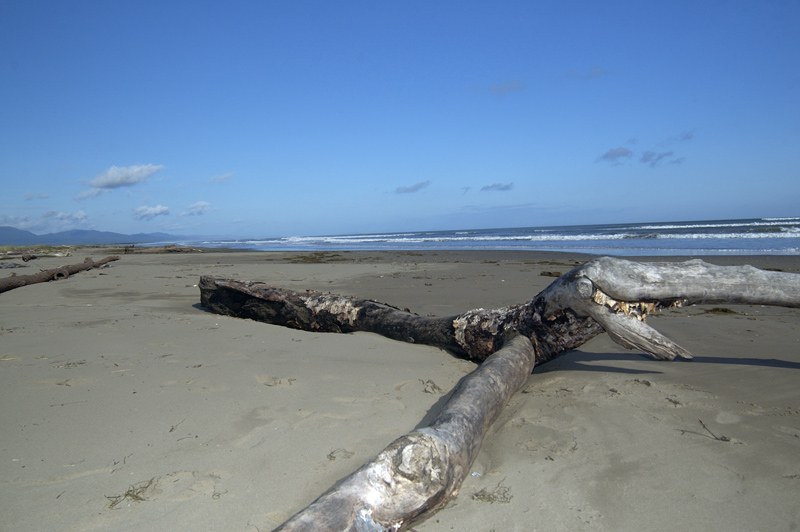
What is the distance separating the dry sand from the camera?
1822 mm

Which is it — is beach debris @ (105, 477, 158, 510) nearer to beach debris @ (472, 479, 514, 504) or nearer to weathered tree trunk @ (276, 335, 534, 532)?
weathered tree trunk @ (276, 335, 534, 532)

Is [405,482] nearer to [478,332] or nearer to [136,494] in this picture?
[136,494]

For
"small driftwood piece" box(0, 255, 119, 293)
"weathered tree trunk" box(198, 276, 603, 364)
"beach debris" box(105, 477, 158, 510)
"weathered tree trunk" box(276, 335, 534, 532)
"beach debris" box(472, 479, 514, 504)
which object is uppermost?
"small driftwood piece" box(0, 255, 119, 293)

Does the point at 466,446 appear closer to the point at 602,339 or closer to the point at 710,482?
the point at 710,482

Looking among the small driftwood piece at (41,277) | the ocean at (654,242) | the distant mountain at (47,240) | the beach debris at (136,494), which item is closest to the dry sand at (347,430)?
the beach debris at (136,494)

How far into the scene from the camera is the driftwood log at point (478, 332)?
1.72 meters

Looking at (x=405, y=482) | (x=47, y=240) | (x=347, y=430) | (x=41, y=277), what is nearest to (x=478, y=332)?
(x=347, y=430)

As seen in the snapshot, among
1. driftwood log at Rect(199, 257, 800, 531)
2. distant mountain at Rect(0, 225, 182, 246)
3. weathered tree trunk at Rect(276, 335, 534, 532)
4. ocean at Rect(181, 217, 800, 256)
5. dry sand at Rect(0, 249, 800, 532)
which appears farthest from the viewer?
distant mountain at Rect(0, 225, 182, 246)

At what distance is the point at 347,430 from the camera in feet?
8.12

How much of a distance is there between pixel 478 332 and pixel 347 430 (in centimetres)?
174

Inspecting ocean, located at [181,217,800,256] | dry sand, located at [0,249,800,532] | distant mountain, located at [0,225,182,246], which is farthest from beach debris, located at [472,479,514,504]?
distant mountain, located at [0,225,182,246]

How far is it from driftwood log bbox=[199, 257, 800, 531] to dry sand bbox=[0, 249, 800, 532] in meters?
0.17

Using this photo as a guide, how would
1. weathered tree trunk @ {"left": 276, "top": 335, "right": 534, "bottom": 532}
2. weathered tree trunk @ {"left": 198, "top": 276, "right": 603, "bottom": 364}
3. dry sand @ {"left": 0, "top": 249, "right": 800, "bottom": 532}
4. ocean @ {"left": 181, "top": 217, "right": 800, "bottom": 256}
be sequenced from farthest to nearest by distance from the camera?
ocean @ {"left": 181, "top": 217, "right": 800, "bottom": 256}
weathered tree trunk @ {"left": 198, "top": 276, "right": 603, "bottom": 364}
dry sand @ {"left": 0, "top": 249, "right": 800, "bottom": 532}
weathered tree trunk @ {"left": 276, "top": 335, "right": 534, "bottom": 532}

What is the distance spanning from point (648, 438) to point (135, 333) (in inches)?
176
